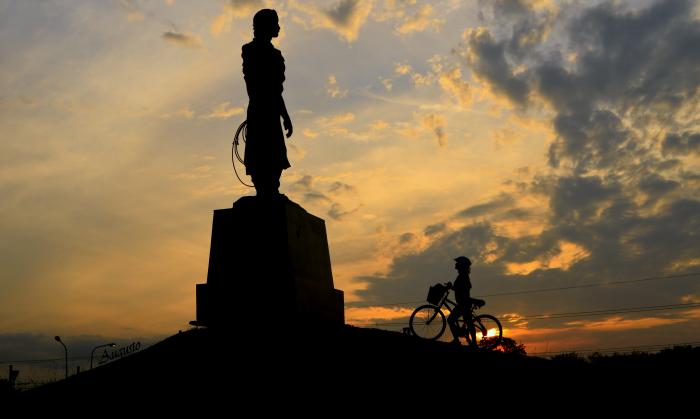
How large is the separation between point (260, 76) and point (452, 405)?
25.3 ft

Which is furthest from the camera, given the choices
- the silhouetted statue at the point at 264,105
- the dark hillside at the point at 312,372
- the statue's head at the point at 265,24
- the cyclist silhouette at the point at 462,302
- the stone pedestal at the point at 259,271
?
the cyclist silhouette at the point at 462,302

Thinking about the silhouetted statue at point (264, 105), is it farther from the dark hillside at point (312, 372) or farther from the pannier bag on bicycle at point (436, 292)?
the pannier bag on bicycle at point (436, 292)

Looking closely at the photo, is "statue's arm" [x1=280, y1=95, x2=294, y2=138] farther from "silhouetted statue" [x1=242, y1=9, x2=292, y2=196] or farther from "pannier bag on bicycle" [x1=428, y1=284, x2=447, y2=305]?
"pannier bag on bicycle" [x1=428, y1=284, x2=447, y2=305]

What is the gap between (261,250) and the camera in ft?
46.8

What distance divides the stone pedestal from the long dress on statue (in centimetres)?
82

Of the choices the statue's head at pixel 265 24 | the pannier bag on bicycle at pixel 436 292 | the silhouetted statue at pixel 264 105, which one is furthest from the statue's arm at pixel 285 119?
the pannier bag on bicycle at pixel 436 292

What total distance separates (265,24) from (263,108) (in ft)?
5.52

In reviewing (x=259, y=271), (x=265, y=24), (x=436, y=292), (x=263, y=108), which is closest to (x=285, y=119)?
(x=263, y=108)

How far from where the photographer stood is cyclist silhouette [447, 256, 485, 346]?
57.5 feet

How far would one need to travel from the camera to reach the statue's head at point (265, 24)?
15102 millimetres

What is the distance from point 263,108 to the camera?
49.9 ft

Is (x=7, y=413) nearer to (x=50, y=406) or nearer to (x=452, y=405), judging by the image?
(x=50, y=406)

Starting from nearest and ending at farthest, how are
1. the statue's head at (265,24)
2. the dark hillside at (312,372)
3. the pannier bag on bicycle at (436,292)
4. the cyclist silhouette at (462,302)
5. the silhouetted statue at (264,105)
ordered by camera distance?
1. the dark hillside at (312,372)
2. the silhouetted statue at (264,105)
3. the statue's head at (265,24)
4. the cyclist silhouette at (462,302)
5. the pannier bag on bicycle at (436,292)

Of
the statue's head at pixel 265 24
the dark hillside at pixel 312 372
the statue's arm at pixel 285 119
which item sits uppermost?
the statue's head at pixel 265 24
